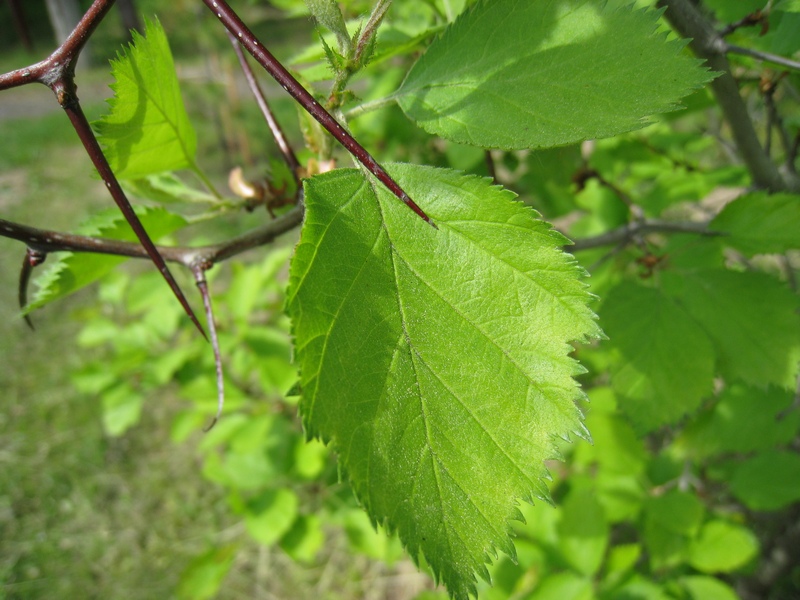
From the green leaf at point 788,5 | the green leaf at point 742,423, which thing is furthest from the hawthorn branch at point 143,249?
the green leaf at point 742,423

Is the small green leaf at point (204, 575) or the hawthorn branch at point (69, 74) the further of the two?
the small green leaf at point (204, 575)

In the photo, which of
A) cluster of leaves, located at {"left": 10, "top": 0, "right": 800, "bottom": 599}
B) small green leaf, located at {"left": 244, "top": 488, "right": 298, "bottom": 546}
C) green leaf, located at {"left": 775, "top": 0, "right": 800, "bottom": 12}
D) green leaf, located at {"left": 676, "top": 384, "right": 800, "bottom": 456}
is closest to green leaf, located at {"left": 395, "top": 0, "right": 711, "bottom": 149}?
cluster of leaves, located at {"left": 10, "top": 0, "right": 800, "bottom": 599}

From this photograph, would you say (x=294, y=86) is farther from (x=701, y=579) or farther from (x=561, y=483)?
(x=561, y=483)

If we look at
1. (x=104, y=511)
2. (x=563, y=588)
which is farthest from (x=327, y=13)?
(x=104, y=511)

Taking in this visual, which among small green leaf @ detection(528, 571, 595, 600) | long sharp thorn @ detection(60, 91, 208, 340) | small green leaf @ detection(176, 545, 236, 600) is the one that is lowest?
small green leaf @ detection(176, 545, 236, 600)

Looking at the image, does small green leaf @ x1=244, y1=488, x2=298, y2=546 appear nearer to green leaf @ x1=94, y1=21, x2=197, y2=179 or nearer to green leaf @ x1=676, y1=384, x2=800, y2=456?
green leaf @ x1=676, y1=384, x2=800, y2=456

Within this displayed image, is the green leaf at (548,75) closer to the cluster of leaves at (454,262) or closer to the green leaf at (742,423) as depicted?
the cluster of leaves at (454,262)

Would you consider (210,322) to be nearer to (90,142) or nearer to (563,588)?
(90,142)
